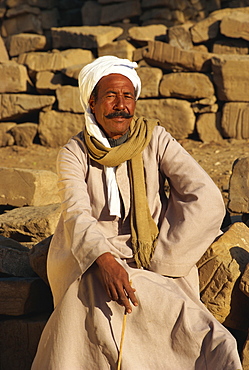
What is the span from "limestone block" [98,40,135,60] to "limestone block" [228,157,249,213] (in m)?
5.02

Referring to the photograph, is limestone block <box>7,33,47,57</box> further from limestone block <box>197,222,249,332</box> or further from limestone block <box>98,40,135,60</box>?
limestone block <box>197,222,249,332</box>

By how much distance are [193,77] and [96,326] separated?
6274 millimetres

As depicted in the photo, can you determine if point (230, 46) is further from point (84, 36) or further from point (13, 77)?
point (13, 77)

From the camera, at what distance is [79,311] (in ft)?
11.4

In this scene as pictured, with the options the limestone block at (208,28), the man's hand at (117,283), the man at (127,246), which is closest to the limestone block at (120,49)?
the limestone block at (208,28)

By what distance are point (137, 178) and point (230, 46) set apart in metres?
5.92

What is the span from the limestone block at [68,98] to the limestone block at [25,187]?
339 centimetres

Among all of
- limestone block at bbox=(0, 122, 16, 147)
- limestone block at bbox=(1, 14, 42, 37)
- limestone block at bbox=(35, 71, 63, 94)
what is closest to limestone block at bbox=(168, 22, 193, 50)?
limestone block at bbox=(35, 71, 63, 94)

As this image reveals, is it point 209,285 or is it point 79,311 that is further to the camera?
point 209,285

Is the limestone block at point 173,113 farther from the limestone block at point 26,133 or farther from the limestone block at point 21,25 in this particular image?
the limestone block at point 21,25

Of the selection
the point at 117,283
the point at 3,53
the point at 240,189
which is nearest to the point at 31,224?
the point at 240,189

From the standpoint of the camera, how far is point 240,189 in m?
5.00

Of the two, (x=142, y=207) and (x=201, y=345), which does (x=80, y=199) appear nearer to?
(x=142, y=207)


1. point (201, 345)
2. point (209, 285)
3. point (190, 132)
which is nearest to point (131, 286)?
point (201, 345)
